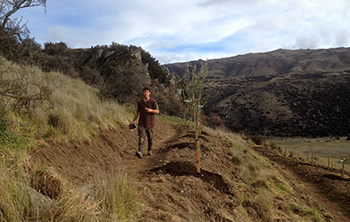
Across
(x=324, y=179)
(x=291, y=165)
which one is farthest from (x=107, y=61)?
(x=324, y=179)

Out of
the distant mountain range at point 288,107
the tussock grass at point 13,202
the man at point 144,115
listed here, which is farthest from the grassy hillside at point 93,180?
the distant mountain range at point 288,107

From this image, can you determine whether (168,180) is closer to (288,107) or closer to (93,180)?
(93,180)

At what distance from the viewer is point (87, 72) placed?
1970 centimetres

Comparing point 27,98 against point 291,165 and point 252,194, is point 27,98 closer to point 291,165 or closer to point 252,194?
point 252,194

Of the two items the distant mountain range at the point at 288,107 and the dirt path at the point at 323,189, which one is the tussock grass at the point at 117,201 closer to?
the dirt path at the point at 323,189

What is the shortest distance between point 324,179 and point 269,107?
45.9 metres

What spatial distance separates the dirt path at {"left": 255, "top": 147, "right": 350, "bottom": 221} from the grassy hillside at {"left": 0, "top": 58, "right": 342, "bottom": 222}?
577mm

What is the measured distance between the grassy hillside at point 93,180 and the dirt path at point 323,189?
1.89 ft

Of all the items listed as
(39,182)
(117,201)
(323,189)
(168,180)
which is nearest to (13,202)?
(39,182)

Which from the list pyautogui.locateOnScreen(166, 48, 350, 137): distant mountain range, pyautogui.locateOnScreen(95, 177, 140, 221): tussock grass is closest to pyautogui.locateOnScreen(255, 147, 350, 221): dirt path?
pyautogui.locateOnScreen(95, 177, 140, 221): tussock grass

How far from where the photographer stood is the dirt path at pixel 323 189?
766cm

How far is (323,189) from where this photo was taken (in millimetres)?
9695

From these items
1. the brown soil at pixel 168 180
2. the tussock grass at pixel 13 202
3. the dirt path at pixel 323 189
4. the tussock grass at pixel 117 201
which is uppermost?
the tussock grass at pixel 13 202

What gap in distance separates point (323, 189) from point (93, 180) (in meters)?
9.42
